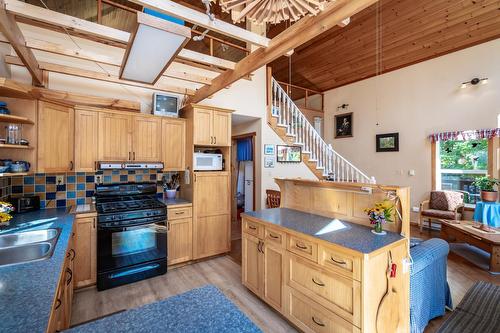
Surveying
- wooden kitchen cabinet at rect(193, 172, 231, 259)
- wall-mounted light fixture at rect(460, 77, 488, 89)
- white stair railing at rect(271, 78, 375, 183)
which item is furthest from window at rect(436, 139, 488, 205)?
wooden kitchen cabinet at rect(193, 172, 231, 259)

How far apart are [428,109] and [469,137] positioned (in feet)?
3.23

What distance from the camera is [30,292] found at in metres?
1.11

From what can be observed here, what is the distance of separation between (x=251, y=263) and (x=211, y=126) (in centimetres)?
209

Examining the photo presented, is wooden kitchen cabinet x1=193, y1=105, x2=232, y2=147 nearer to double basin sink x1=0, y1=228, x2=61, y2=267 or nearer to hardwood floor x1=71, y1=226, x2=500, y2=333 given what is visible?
hardwood floor x1=71, y1=226, x2=500, y2=333

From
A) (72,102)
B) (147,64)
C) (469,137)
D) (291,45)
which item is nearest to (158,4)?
(147,64)

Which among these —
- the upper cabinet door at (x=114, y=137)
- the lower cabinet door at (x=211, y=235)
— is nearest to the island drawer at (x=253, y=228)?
the lower cabinet door at (x=211, y=235)

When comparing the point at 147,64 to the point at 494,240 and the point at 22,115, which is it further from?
the point at 494,240

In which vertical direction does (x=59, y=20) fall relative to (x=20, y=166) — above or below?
above

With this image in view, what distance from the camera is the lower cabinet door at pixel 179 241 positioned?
330 cm

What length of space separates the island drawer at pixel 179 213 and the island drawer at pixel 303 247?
1.81m

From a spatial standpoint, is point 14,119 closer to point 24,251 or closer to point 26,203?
point 26,203

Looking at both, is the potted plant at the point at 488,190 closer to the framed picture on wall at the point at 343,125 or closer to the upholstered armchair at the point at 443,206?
the upholstered armchair at the point at 443,206

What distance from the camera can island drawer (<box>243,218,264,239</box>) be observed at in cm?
241

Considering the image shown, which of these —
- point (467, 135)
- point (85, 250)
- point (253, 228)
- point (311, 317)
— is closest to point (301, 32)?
point (253, 228)
